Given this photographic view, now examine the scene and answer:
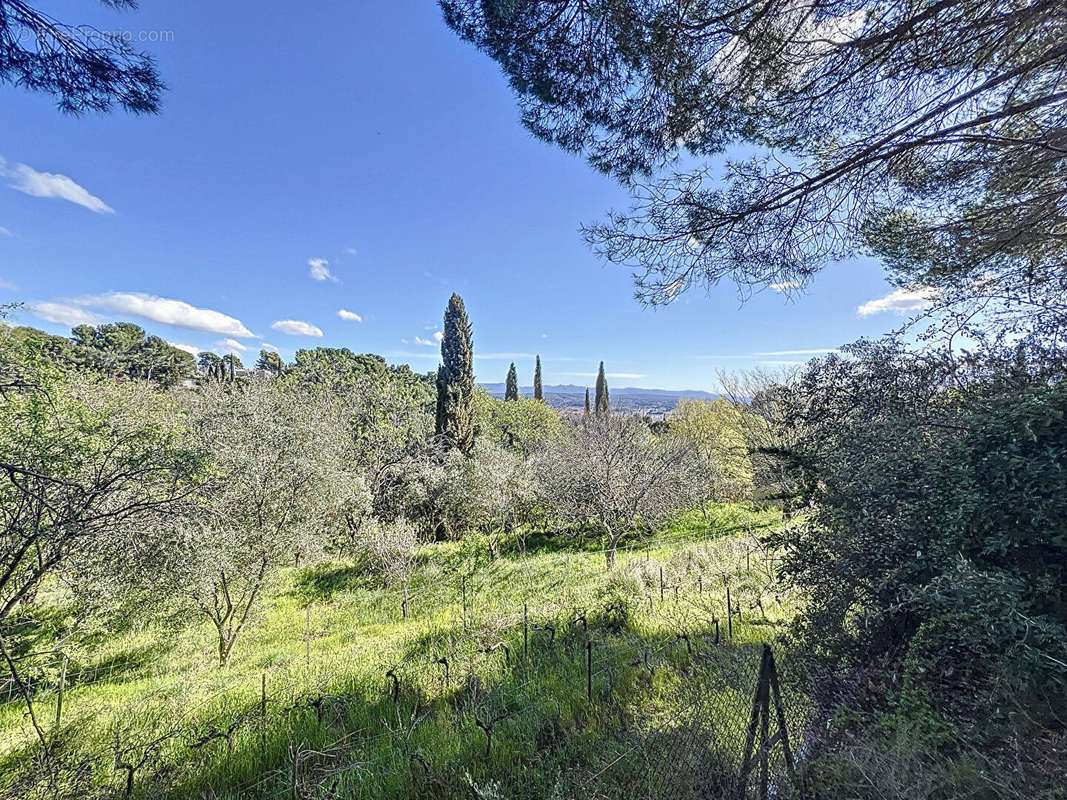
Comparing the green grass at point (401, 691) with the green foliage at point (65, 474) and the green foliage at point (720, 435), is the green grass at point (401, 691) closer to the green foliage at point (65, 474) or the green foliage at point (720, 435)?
the green foliage at point (65, 474)

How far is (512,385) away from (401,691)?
103 feet

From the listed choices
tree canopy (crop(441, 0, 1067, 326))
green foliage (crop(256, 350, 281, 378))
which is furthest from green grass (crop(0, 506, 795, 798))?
green foliage (crop(256, 350, 281, 378))

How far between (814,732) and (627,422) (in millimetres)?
10679

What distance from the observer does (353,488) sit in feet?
28.0

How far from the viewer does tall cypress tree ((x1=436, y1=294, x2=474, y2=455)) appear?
13985mm

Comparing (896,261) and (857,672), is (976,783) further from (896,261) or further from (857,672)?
(896,261)

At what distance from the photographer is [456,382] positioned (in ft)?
47.6

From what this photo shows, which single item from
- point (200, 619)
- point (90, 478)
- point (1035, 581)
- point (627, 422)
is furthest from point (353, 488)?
point (1035, 581)

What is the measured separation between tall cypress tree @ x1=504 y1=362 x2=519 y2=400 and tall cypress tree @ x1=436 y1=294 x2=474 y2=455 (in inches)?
728

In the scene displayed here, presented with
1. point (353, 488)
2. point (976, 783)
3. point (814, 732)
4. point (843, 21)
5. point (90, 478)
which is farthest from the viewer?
point (353, 488)

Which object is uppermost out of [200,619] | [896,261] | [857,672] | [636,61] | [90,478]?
[636,61]

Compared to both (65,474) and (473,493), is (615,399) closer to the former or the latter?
(473,493)

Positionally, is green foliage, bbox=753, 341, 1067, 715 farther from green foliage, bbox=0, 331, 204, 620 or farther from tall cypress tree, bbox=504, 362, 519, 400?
tall cypress tree, bbox=504, 362, 519, 400

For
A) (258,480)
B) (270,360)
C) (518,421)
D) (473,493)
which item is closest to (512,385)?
(518,421)
